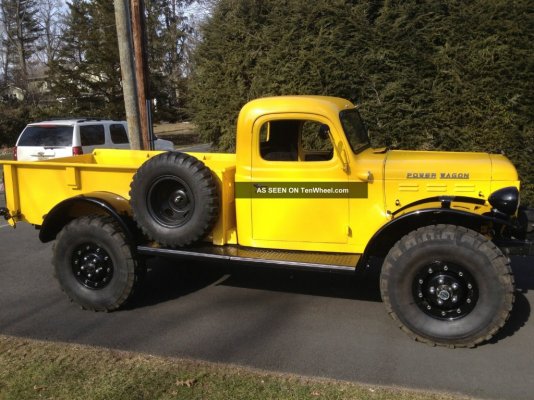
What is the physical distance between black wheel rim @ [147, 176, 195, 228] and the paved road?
95cm

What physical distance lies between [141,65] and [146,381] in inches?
307

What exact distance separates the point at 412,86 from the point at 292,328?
20.6 ft

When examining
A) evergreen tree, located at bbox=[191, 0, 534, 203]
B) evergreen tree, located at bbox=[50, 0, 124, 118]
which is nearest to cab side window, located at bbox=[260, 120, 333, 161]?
evergreen tree, located at bbox=[191, 0, 534, 203]

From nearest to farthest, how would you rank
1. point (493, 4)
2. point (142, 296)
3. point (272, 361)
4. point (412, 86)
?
point (272, 361)
point (142, 296)
point (493, 4)
point (412, 86)

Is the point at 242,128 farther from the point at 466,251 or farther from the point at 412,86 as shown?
the point at 412,86

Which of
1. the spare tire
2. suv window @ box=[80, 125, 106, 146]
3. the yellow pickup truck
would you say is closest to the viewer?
the yellow pickup truck

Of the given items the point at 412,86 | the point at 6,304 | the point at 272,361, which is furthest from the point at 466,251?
the point at 412,86

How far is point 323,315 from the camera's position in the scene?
4.85 meters

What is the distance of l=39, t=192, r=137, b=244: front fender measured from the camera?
4.90 m

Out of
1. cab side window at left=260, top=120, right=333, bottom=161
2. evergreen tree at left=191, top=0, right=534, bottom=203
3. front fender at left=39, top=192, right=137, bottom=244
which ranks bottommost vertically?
front fender at left=39, top=192, right=137, bottom=244

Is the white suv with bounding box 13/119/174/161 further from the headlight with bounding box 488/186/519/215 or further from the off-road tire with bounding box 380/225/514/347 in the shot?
the headlight with bounding box 488/186/519/215

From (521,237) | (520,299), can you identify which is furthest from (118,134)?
(521,237)

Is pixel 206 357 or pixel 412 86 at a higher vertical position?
pixel 412 86

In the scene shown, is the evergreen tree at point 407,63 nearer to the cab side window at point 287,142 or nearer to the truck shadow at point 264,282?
the truck shadow at point 264,282
